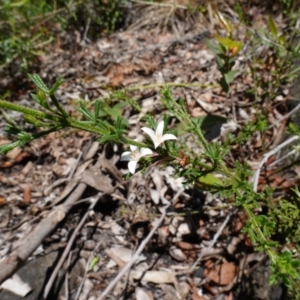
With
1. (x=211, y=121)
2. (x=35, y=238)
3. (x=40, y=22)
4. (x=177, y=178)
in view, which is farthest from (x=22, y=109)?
(x=40, y=22)

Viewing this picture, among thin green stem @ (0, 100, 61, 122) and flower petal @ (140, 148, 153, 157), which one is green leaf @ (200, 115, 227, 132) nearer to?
flower petal @ (140, 148, 153, 157)

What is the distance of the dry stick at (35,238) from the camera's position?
7.54 feet

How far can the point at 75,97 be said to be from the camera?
13.0 ft

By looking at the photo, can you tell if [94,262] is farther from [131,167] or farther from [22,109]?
[22,109]

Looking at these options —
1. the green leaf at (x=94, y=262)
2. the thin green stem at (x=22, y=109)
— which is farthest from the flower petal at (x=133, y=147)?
the green leaf at (x=94, y=262)

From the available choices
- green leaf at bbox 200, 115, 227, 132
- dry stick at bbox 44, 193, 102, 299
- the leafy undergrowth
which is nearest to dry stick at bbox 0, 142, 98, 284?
the leafy undergrowth

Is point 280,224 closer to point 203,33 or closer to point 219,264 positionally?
point 219,264

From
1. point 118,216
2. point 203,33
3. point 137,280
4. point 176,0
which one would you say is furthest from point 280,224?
point 176,0

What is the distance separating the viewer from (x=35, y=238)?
2.57m

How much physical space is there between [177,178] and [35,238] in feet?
4.36

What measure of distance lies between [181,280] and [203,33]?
3.05 meters

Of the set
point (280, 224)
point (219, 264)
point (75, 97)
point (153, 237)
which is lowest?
point (219, 264)

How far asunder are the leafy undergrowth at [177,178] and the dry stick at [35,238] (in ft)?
0.06

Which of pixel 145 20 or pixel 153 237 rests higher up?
pixel 145 20
